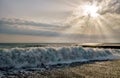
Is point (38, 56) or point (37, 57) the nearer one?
point (37, 57)

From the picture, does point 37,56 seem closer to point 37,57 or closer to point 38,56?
point 38,56

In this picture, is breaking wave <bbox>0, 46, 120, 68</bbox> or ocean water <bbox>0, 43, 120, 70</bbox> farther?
breaking wave <bbox>0, 46, 120, 68</bbox>

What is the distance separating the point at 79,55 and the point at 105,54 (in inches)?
314

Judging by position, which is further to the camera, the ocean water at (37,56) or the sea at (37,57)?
the ocean water at (37,56)

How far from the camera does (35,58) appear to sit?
25.4 m

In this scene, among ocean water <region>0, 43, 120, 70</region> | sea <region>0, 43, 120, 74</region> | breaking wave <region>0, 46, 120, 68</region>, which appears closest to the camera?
sea <region>0, 43, 120, 74</region>

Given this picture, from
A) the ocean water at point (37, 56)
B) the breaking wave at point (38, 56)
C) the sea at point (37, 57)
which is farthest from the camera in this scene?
the breaking wave at point (38, 56)

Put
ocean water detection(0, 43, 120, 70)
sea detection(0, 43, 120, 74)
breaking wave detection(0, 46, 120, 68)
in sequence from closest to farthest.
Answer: sea detection(0, 43, 120, 74) → ocean water detection(0, 43, 120, 70) → breaking wave detection(0, 46, 120, 68)

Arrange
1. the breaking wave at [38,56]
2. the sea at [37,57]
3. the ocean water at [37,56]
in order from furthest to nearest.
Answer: the breaking wave at [38,56]
the ocean water at [37,56]
the sea at [37,57]

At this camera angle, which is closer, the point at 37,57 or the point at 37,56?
the point at 37,57

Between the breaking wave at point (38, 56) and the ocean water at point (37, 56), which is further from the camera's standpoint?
the breaking wave at point (38, 56)

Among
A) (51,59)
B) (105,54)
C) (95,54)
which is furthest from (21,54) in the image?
(105,54)

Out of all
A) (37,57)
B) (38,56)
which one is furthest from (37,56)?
(37,57)

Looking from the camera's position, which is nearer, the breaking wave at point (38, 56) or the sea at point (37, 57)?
the sea at point (37, 57)
